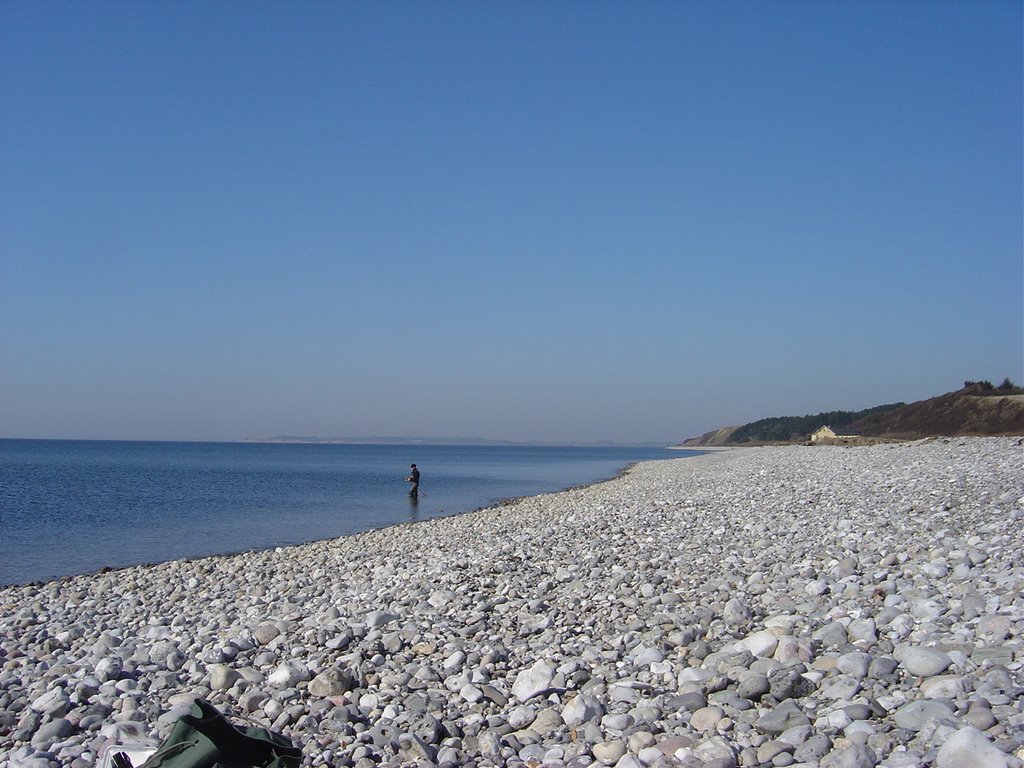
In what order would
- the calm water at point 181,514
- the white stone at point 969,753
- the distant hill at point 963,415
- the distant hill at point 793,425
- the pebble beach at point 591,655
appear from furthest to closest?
the distant hill at point 793,425, the distant hill at point 963,415, the calm water at point 181,514, the pebble beach at point 591,655, the white stone at point 969,753

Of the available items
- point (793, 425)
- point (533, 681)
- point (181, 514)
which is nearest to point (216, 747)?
point (533, 681)

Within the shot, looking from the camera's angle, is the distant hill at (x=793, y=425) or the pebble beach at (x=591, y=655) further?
the distant hill at (x=793, y=425)

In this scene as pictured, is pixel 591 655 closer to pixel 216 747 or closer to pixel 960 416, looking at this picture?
pixel 216 747

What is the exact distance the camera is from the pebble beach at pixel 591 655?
182 inches

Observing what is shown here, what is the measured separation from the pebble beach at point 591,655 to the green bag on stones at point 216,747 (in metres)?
0.81

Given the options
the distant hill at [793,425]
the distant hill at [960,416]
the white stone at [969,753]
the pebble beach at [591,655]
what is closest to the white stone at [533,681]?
the pebble beach at [591,655]

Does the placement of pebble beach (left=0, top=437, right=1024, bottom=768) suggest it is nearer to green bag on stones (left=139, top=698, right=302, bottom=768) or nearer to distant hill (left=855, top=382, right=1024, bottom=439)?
green bag on stones (left=139, top=698, right=302, bottom=768)

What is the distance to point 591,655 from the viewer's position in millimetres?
6273

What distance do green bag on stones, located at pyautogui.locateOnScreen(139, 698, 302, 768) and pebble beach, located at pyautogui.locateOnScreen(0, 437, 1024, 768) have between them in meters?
0.81

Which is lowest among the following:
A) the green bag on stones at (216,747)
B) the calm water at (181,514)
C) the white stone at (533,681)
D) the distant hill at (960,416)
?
the calm water at (181,514)

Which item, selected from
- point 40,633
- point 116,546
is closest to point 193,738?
point 40,633

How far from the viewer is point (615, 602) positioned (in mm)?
7852

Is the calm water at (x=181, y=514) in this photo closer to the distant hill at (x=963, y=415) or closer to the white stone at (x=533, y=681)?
the white stone at (x=533, y=681)

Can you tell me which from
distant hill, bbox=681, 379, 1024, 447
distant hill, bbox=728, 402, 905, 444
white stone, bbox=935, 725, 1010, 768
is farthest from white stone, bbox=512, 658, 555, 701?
distant hill, bbox=728, 402, 905, 444
